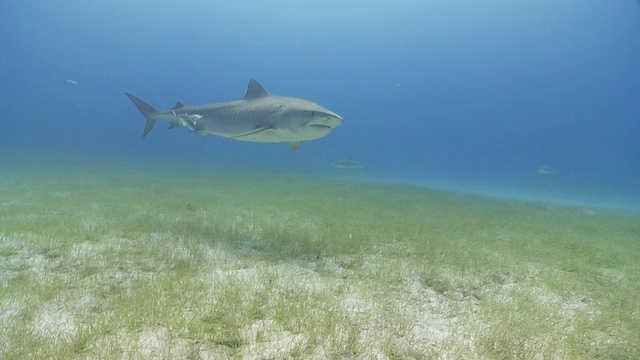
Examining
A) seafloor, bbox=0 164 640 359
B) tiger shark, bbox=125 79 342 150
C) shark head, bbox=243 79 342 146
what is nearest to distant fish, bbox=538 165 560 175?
seafloor, bbox=0 164 640 359

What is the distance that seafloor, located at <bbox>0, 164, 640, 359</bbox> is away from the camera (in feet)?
12.0

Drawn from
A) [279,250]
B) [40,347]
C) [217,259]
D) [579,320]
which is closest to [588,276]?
[579,320]

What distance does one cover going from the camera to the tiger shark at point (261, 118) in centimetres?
727

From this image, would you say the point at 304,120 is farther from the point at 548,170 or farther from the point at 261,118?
the point at 548,170

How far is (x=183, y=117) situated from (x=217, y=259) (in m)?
5.43

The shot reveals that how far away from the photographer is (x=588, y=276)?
6859 mm

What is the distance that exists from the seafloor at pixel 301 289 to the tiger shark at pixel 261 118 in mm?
2561

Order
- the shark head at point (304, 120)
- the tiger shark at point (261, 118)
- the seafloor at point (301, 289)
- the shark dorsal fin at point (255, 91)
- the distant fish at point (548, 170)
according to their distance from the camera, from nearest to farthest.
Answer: the seafloor at point (301, 289), the shark head at point (304, 120), the tiger shark at point (261, 118), the shark dorsal fin at point (255, 91), the distant fish at point (548, 170)

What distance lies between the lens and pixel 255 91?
9.47 metres

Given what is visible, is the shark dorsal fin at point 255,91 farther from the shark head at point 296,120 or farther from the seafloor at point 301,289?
the seafloor at point 301,289

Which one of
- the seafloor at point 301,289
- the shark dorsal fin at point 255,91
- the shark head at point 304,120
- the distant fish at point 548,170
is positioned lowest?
the seafloor at point 301,289

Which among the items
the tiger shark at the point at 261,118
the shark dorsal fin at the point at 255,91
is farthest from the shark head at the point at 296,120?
the shark dorsal fin at the point at 255,91

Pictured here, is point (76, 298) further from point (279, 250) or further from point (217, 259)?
point (279, 250)

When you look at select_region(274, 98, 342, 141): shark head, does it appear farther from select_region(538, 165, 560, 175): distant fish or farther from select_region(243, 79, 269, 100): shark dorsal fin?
select_region(538, 165, 560, 175): distant fish
